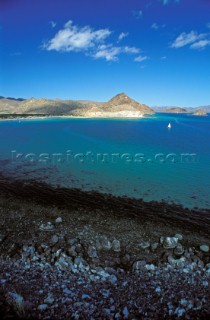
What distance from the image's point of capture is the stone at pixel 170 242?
42.2 ft

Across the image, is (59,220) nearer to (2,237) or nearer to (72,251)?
(2,237)

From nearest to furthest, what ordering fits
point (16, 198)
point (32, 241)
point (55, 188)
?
point (32, 241) < point (16, 198) < point (55, 188)

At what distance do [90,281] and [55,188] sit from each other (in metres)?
13.6

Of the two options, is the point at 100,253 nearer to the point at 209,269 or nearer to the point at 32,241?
the point at 32,241

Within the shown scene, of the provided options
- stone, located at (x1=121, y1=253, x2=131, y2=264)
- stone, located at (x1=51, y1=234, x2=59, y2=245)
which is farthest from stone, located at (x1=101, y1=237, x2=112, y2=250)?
stone, located at (x1=51, y1=234, x2=59, y2=245)

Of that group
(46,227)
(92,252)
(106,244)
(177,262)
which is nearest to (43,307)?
(92,252)

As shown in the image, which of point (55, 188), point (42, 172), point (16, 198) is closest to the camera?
point (16, 198)

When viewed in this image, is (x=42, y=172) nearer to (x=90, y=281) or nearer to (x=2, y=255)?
(x=2, y=255)

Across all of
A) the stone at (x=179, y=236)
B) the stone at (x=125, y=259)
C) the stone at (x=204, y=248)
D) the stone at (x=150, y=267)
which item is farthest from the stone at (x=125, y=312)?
the stone at (x=179, y=236)

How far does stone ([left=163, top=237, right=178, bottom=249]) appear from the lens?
12.9 meters

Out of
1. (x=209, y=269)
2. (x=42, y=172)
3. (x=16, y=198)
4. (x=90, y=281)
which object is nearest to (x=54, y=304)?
(x=90, y=281)

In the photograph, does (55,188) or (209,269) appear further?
(55,188)

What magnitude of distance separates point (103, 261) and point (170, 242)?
4021 millimetres

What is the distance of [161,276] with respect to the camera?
1058 cm
